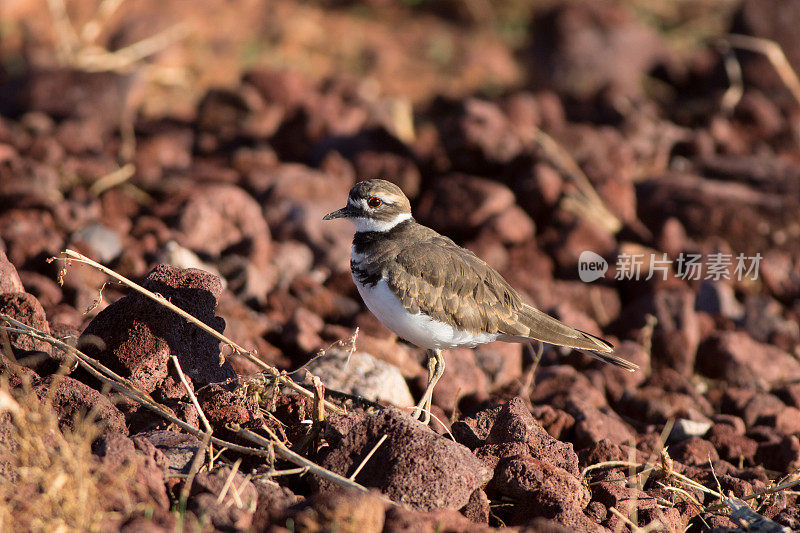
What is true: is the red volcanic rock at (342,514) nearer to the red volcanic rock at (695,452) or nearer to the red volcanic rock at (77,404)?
the red volcanic rock at (77,404)

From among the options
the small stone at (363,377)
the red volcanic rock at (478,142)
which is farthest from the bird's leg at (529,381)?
the red volcanic rock at (478,142)

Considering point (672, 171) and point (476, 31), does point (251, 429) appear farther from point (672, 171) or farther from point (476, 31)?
point (476, 31)

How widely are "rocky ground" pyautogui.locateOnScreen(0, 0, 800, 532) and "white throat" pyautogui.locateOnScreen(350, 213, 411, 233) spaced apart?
0.74m

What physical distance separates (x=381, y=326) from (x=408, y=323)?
1.30m

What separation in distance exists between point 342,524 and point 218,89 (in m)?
7.33

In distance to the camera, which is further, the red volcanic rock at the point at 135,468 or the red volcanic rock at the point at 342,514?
the red volcanic rock at the point at 135,468

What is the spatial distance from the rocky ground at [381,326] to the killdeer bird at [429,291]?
379mm

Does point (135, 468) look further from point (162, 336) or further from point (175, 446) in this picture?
point (162, 336)

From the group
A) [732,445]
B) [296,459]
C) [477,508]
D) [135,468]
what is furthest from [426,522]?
[732,445]

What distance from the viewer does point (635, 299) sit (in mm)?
7156

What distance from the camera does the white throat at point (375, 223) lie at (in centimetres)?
509

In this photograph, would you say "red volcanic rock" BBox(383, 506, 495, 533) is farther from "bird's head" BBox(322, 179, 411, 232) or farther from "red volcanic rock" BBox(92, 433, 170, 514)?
"bird's head" BBox(322, 179, 411, 232)

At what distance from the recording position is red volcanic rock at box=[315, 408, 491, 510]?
3.47 m

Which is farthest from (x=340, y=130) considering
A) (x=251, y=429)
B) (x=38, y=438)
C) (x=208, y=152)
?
(x=38, y=438)
